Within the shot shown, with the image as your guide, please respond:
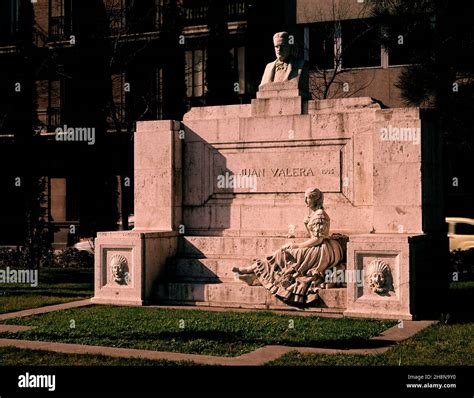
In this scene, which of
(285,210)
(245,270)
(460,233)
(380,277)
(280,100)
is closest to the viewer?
(380,277)

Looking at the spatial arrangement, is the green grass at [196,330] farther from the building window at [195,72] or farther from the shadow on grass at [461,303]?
the building window at [195,72]

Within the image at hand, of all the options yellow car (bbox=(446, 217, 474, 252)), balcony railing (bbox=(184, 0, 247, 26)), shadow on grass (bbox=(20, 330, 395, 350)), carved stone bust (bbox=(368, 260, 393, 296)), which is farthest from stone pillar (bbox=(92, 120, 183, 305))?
balcony railing (bbox=(184, 0, 247, 26))

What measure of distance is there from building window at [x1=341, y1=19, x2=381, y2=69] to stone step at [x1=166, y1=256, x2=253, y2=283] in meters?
14.7

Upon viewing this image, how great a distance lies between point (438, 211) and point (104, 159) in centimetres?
1566

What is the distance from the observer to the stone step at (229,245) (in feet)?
46.7

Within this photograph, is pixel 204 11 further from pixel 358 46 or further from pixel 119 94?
pixel 358 46

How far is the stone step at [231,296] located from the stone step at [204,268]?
37 centimetres

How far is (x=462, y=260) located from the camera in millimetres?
20156

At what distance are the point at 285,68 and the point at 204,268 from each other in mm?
4084

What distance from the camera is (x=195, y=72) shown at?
32281mm

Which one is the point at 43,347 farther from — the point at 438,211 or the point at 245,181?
the point at 438,211

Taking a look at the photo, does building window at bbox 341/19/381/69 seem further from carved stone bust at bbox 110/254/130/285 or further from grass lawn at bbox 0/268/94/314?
carved stone bust at bbox 110/254/130/285

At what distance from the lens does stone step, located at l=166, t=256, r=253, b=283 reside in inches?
564

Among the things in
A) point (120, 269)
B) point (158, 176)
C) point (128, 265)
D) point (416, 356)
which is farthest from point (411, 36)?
point (416, 356)
